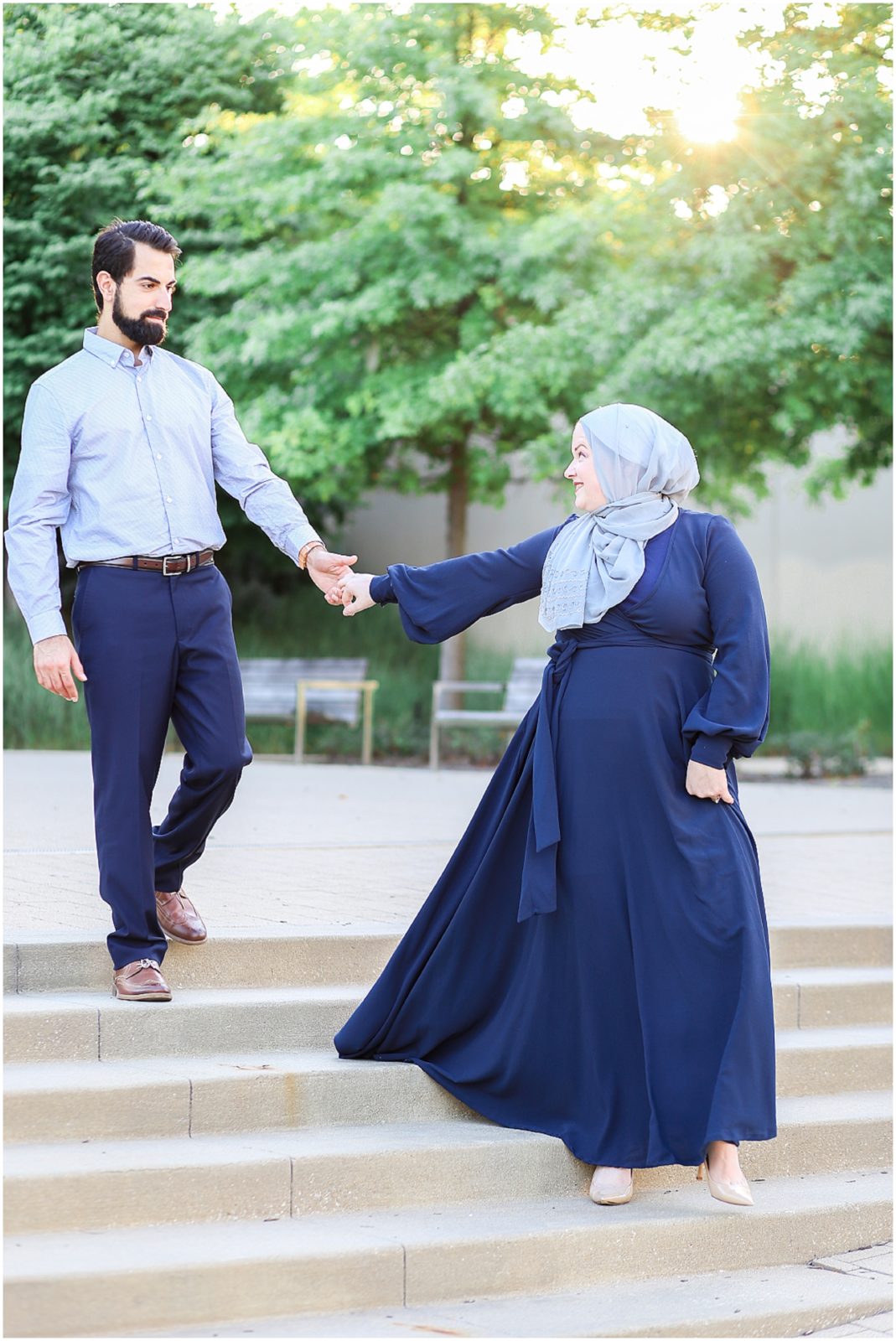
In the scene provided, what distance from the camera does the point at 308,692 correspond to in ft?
49.3

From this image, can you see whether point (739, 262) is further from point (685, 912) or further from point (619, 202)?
point (685, 912)

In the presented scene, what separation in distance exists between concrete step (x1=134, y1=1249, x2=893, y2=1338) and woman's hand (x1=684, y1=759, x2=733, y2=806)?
1192 millimetres

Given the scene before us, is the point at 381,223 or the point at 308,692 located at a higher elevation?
the point at 381,223

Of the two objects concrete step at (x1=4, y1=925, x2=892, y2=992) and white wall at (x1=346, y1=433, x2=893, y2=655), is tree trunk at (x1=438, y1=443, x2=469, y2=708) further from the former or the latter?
concrete step at (x1=4, y1=925, x2=892, y2=992)

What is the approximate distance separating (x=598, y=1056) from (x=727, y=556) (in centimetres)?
131

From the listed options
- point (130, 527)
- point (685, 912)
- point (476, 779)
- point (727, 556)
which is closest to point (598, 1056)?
point (685, 912)

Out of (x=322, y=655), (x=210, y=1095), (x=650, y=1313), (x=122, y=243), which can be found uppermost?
(x=122, y=243)

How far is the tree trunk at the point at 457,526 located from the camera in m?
16.0

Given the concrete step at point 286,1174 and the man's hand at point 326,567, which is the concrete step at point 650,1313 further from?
the man's hand at point 326,567

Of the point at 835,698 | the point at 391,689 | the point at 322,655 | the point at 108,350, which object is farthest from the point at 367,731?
the point at 108,350

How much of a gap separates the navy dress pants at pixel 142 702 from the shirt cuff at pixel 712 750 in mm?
1226

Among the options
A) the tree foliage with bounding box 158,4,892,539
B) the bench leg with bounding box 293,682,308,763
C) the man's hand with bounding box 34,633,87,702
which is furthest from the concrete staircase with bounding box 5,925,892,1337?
the bench leg with bounding box 293,682,308,763

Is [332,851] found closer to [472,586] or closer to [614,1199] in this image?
[472,586]

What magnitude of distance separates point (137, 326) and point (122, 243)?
0.22 metres
